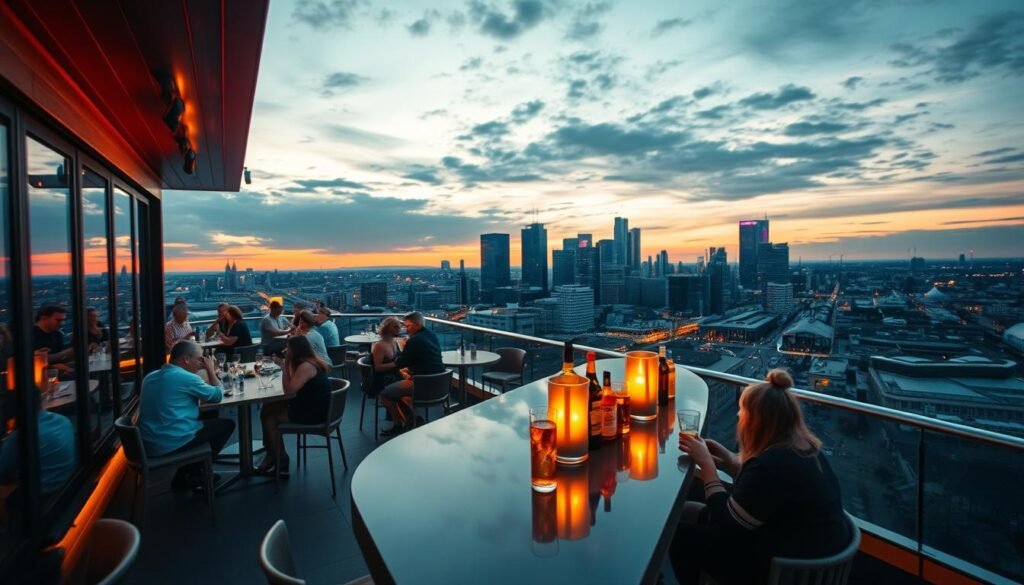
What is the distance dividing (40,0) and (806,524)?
344 centimetres

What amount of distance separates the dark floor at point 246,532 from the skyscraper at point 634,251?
746 cm

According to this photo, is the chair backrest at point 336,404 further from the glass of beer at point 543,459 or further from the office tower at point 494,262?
the office tower at point 494,262

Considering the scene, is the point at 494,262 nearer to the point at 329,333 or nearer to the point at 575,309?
the point at 329,333

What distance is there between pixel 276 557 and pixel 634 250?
35.7ft

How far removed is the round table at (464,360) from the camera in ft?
19.0

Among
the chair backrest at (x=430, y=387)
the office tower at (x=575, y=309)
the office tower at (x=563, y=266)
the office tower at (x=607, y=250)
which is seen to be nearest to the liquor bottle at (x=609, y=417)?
the chair backrest at (x=430, y=387)

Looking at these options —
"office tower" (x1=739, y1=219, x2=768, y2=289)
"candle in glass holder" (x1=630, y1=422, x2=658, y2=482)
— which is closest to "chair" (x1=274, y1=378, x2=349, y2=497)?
"candle in glass holder" (x1=630, y1=422, x2=658, y2=482)

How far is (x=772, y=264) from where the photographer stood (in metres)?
6.50

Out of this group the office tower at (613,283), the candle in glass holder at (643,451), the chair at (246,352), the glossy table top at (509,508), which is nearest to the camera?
the glossy table top at (509,508)

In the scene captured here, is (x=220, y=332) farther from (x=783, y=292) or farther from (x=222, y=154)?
(x=783, y=292)

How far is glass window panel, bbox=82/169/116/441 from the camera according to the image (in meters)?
3.40

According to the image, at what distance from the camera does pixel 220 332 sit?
25.4 feet

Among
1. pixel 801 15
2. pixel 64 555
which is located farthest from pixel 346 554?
pixel 801 15

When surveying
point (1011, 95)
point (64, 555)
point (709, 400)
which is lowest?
point (64, 555)
